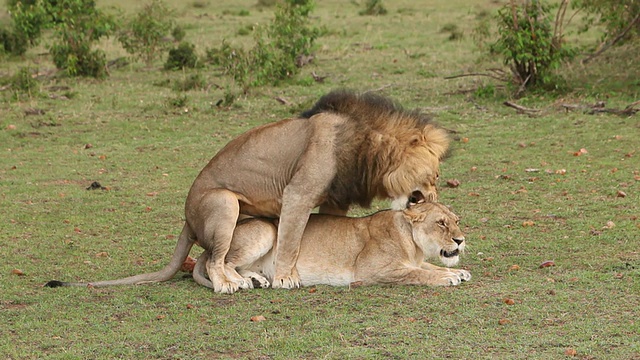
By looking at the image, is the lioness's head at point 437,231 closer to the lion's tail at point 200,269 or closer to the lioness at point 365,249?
the lioness at point 365,249

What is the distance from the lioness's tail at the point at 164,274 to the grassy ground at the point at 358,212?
89mm

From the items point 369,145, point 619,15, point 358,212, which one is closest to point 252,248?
point 369,145

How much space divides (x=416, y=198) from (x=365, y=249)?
45cm

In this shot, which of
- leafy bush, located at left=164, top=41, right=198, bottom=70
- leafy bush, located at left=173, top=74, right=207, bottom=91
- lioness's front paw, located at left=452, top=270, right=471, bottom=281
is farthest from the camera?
leafy bush, located at left=164, top=41, right=198, bottom=70

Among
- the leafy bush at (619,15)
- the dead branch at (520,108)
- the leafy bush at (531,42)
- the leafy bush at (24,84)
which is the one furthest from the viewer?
the leafy bush at (24,84)

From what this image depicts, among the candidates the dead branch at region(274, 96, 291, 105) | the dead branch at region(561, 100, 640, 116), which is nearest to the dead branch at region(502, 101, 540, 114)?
the dead branch at region(561, 100, 640, 116)

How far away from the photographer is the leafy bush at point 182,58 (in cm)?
1572

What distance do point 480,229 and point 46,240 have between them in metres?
3.26

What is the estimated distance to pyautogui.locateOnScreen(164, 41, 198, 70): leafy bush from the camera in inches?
619

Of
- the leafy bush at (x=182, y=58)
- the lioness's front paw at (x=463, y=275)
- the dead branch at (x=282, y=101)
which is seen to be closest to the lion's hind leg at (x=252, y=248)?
the lioness's front paw at (x=463, y=275)

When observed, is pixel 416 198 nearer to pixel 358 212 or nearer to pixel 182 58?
pixel 358 212

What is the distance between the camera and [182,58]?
1578cm

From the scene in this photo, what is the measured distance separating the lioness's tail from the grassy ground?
0.29ft

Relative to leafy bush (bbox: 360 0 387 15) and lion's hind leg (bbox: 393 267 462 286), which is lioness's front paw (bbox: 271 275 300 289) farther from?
leafy bush (bbox: 360 0 387 15)
